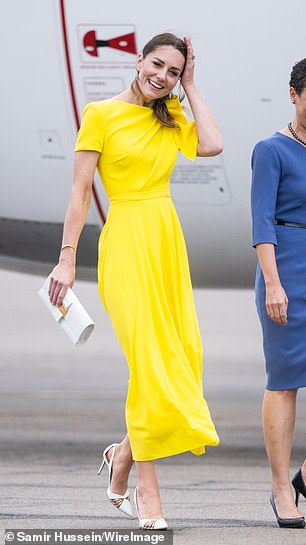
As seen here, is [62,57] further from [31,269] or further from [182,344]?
[182,344]

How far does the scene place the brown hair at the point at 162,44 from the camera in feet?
16.7

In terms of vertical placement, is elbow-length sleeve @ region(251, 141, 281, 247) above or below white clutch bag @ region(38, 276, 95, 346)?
above

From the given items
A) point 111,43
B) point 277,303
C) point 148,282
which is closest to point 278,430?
point 277,303

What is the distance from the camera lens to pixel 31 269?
8539 millimetres

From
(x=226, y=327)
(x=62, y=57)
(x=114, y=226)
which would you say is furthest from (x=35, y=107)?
(x=226, y=327)

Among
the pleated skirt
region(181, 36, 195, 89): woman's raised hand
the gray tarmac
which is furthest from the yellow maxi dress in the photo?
the gray tarmac

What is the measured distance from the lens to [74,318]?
16.3ft

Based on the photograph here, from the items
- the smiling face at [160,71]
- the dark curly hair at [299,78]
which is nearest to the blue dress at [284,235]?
the dark curly hair at [299,78]

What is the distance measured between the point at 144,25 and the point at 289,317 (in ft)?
7.95

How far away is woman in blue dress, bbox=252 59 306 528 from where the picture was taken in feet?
17.3

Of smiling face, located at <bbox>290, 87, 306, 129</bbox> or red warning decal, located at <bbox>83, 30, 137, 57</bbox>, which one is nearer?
smiling face, located at <bbox>290, 87, 306, 129</bbox>

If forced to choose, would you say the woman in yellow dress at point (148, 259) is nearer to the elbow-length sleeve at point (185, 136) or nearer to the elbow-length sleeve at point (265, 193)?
the elbow-length sleeve at point (185, 136)

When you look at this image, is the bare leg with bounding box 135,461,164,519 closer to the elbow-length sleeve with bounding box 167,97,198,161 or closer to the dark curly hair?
the elbow-length sleeve with bounding box 167,97,198,161

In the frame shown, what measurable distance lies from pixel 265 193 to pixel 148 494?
1.10m
